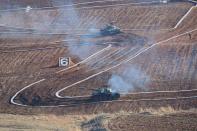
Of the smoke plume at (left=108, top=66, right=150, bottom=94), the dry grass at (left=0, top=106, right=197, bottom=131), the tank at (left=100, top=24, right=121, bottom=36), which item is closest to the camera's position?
the dry grass at (left=0, top=106, right=197, bottom=131)

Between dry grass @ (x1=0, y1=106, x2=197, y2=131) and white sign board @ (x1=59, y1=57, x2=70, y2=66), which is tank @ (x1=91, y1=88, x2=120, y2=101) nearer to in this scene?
dry grass @ (x1=0, y1=106, x2=197, y2=131)

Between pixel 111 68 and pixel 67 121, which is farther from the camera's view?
pixel 111 68

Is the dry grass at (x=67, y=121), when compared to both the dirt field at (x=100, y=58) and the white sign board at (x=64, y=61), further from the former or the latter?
the white sign board at (x=64, y=61)

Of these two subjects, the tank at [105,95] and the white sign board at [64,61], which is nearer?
the tank at [105,95]

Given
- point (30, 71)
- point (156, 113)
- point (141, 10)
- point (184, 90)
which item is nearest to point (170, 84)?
point (184, 90)

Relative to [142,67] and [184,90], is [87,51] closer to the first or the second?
[142,67]

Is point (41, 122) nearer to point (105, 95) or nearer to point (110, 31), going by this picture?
point (105, 95)

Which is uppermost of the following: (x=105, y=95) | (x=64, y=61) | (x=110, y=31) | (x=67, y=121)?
(x=110, y=31)

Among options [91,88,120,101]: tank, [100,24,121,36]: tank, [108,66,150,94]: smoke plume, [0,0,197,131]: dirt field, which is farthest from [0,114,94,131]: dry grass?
[100,24,121,36]: tank

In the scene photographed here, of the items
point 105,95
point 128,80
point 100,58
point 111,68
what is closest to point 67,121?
point 105,95

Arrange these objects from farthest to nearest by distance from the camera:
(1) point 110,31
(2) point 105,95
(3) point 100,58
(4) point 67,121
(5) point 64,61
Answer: (1) point 110,31 < (3) point 100,58 < (5) point 64,61 < (2) point 105,95 < (4) point 67,121

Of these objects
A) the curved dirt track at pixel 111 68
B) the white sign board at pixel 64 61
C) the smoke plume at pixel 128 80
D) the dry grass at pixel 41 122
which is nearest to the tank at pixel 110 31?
the curved dirt track at pixel 111 68
